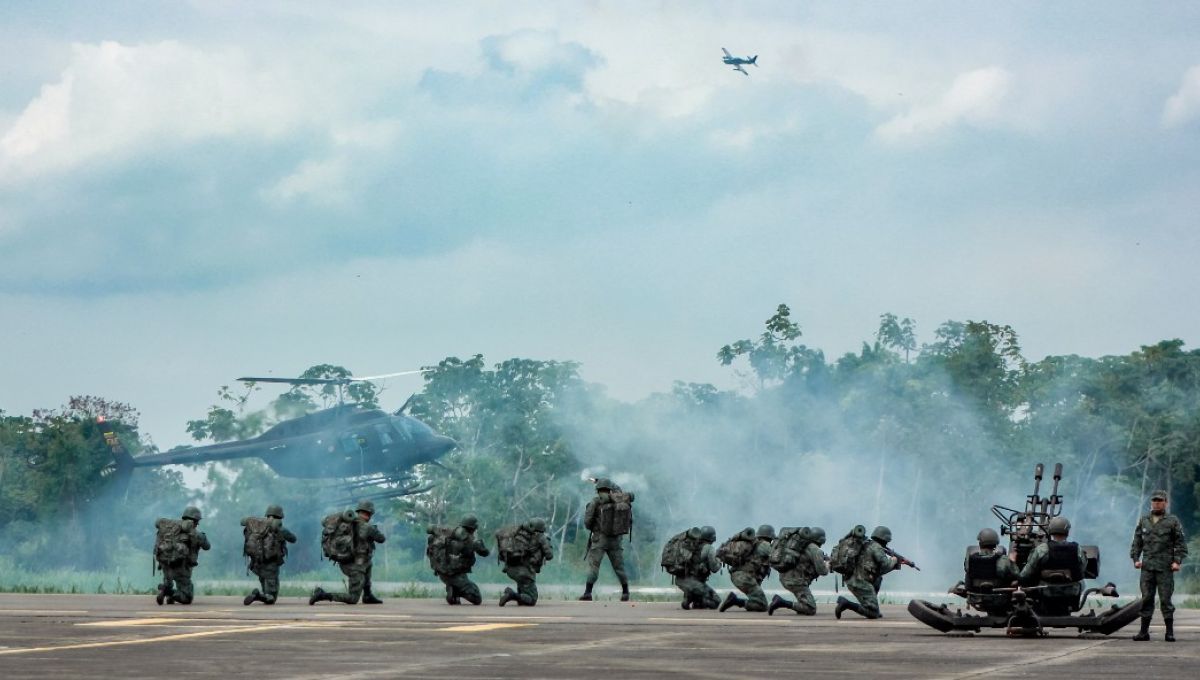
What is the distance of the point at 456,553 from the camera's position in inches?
1191

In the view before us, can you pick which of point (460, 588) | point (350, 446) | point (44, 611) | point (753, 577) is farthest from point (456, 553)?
point (350, 446)

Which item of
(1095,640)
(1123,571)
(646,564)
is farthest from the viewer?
(646,564)

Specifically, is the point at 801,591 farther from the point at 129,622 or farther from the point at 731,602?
the point at 129,622

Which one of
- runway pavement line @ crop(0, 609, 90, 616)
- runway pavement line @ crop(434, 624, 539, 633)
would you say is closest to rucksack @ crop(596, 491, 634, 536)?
runway pavement line @ crop(434, 624, 539, 633)

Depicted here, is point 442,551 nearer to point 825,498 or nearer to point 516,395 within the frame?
point 825,498

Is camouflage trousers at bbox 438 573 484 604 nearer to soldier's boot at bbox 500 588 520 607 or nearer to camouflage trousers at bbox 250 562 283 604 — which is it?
soldier's boot at bbox 500 588 520 607

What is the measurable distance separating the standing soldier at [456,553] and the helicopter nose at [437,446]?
3030 cm

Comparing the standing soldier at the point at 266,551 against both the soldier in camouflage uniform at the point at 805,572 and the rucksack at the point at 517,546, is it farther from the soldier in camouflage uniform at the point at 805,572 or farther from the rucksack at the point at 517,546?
the soldier in camouflage uniform at the point at 805,572

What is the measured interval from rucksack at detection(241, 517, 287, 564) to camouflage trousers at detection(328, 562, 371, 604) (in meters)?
1.17

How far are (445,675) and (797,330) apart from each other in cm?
6089

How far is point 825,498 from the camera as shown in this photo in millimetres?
66562

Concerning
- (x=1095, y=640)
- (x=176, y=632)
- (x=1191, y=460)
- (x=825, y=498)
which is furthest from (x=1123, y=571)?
(x=176, y=632)

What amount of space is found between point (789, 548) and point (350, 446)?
113ft

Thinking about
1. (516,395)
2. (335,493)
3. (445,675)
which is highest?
(516,395)
